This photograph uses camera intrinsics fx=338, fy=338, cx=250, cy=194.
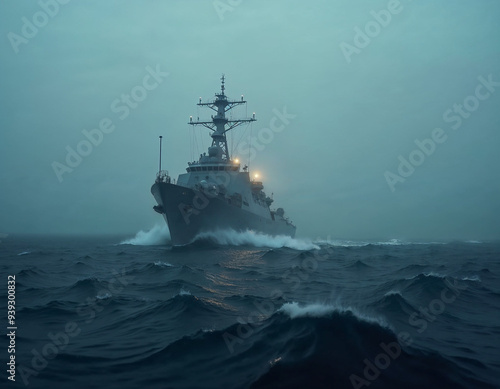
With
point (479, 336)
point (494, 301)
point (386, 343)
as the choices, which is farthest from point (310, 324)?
A: point (494, 301)

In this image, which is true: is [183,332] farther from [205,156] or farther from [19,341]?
[205,156]

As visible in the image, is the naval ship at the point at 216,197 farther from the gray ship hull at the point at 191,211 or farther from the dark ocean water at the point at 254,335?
the dark ocean water at the point at 254,335

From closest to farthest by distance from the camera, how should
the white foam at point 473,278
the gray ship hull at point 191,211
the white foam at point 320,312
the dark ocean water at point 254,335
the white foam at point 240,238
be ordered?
the dark ocean water at point 254,335 → the white foam at point 320,312 → the white foam at point 473,278 → the gray ship hull at point 191,211 → the white foam at point 240,238

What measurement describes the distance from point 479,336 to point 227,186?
105ft

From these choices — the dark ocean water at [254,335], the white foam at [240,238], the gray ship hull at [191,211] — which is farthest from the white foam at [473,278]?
the white foam at [240,238]

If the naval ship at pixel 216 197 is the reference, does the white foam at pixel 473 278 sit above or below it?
below

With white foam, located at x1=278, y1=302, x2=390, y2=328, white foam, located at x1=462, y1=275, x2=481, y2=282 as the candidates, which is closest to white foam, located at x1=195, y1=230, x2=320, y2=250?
white foam, located at x1=462, y1=275, x2=481, y2=282

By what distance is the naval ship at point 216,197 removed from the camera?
30547 mm

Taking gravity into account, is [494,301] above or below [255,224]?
below

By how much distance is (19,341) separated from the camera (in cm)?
794

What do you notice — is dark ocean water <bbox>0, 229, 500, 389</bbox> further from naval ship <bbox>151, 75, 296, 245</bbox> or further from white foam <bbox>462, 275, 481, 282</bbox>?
naval ship <bbox>151, 75, 296, 245</bbox>

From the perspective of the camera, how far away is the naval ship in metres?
30.5

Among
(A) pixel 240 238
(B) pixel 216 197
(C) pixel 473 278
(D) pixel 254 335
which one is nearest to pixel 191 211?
(B) pixel 216 197

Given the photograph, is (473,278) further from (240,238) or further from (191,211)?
(240,238)
